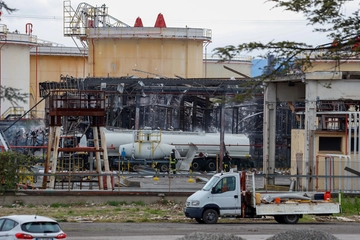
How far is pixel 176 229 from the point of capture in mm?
24938

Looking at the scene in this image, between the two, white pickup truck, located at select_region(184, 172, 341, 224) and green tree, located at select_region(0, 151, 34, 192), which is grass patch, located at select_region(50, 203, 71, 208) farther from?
white pickup truck, located at select_region(184, 172, 341, 224)

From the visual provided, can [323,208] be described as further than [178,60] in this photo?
No

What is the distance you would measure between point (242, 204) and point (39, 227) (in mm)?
11461

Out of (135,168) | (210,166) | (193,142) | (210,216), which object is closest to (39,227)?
(210,216)

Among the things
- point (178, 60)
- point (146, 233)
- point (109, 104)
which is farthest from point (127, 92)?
point (146, 233)

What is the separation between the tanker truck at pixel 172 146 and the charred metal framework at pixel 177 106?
1160 millimetres

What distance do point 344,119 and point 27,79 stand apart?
43.3m

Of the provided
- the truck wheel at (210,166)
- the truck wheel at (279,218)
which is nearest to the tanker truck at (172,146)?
the truck wheel at (210,166)

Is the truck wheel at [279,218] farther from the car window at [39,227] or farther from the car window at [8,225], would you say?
the car window at [8,225]

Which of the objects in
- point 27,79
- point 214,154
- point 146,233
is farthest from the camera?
point 27,79

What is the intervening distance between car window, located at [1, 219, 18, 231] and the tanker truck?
34.4m

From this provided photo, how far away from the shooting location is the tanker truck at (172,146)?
53094 millimetres

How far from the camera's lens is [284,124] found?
62062mm

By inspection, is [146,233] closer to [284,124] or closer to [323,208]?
[323,208]
